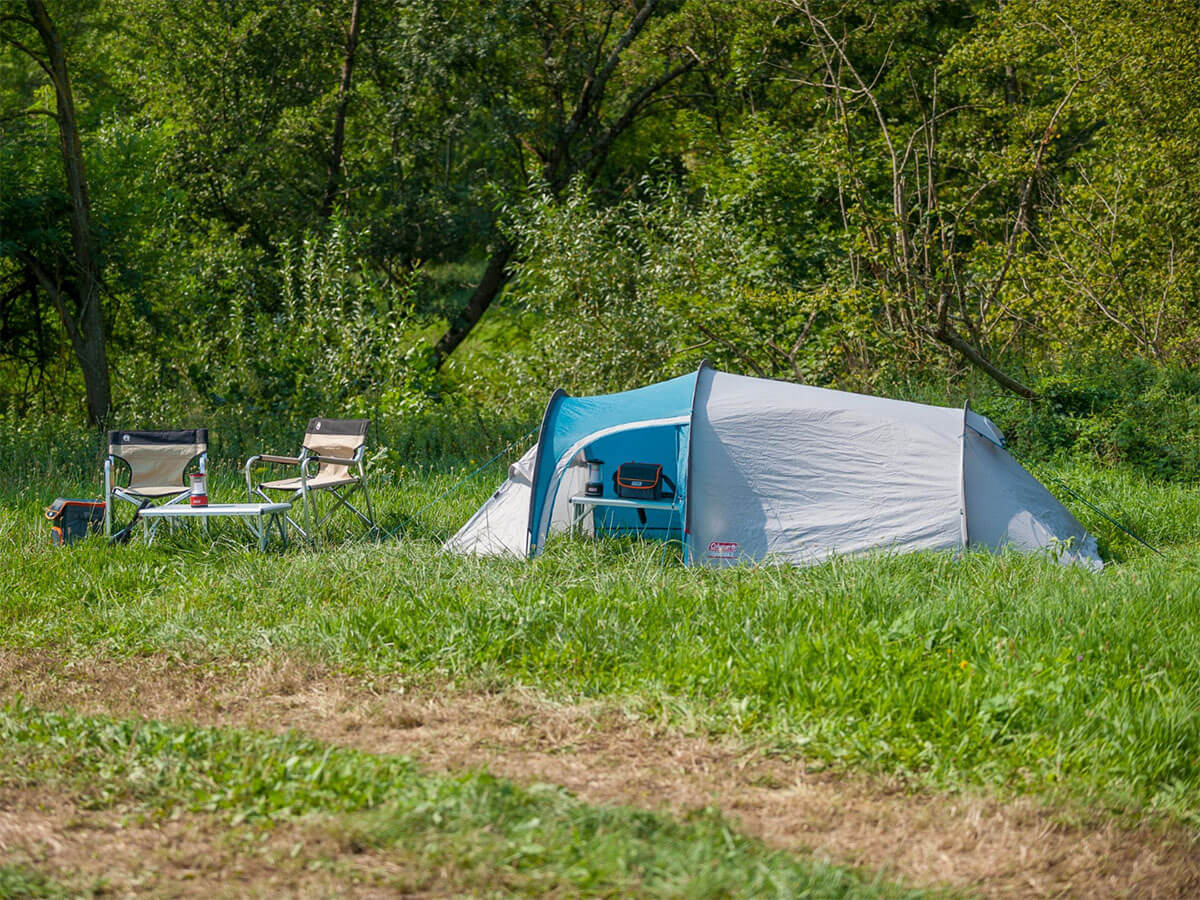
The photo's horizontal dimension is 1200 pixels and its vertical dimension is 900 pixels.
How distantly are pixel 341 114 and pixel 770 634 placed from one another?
1428 cm

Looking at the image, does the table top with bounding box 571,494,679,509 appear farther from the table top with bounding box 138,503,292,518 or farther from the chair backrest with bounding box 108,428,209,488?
the chair backrest with bounding box 108,428,209,488

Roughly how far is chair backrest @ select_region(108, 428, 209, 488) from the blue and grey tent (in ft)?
7.58

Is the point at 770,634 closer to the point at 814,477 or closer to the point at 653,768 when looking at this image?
the point at 653,768

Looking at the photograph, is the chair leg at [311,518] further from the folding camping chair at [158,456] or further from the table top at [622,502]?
the table top at [622,502]

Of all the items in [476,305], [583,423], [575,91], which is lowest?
[583,423]

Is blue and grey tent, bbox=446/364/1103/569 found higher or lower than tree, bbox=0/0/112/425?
lower

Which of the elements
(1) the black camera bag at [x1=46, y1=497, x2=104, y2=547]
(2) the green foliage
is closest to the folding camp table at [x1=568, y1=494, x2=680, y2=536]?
(1) the black camera bag at [x1=46, y1=497, x2=104, y2=547]

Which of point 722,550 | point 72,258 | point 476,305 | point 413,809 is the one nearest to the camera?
point 413,809

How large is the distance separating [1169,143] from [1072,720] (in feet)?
29.4

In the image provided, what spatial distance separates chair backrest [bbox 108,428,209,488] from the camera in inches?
312

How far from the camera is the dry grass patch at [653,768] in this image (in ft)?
10.4

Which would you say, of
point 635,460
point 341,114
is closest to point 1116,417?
point 635,460

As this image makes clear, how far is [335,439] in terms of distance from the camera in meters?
8.43

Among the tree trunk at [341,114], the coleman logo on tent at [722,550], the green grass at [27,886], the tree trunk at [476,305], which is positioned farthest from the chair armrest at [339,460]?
the tree trunk at [476,305]
